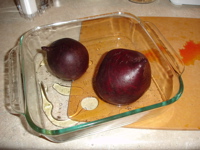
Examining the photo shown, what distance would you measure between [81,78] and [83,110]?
185mm

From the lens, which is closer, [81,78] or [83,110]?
[83,110]

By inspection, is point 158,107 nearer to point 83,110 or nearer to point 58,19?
point 83,110

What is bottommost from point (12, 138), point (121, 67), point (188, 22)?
point (12, 138)

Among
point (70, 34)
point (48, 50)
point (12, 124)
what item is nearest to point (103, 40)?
point (70, 34)

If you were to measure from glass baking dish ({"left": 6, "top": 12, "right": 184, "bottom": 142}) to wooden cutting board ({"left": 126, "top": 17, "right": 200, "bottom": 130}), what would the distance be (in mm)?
66

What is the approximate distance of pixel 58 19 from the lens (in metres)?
1.24

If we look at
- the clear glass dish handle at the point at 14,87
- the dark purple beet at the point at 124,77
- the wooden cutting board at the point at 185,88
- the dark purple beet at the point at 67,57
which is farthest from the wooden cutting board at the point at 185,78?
the clear glass dish handle at the point at 14,87

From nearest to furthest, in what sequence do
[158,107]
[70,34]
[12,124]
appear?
[158,107]
[12,124]
[70,34]

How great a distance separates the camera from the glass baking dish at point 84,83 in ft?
2.06

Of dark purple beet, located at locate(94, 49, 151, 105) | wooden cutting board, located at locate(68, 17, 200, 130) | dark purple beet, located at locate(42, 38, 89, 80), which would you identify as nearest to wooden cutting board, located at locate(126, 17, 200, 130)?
wooden cutting board, located at locate(68, 17, 200, 130)

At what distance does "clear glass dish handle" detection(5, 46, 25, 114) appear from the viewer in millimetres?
682

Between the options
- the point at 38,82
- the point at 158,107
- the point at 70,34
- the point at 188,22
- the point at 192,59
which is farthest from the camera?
the point at 188,22

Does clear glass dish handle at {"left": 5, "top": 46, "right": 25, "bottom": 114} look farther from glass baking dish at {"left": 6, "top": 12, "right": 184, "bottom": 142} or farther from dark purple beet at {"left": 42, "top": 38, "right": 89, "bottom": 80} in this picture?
dark purple beet at {"left": 42, "top": 38, "right": 89, "bottom": 80}

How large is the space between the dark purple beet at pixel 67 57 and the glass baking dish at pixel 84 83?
0.10 metres
